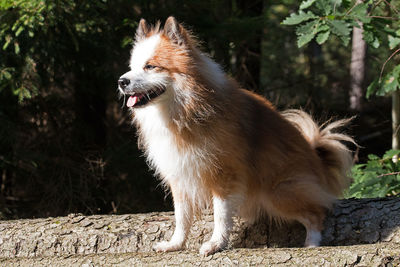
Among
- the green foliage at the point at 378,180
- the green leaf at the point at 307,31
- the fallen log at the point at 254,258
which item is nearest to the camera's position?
the fallen log at the point at 254,258

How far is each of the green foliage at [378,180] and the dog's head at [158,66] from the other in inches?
78.2

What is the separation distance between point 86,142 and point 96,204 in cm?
97

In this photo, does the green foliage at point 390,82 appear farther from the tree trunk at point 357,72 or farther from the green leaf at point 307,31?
the tree trunk at point 357,72

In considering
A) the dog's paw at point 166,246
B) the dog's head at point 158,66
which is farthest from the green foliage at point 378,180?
the dog's head at point 158,66

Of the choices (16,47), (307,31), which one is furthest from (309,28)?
(16,47)

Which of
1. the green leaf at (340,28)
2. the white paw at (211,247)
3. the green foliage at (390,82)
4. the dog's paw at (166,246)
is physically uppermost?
the green leaf at (340,28)

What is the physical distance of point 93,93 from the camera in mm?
7176

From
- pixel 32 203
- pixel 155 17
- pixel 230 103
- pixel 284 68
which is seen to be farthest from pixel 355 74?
pixel 32 203

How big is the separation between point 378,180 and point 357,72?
4145 mm

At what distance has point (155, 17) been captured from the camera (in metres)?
5.93

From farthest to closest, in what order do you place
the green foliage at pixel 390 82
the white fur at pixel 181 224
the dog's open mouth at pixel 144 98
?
the green foliage at pixel 390 82 → the white fur at pixel 181 224 → the dog's open mouth at pixel 144 98

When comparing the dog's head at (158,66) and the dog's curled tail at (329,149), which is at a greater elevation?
the dog's head at (158,66)

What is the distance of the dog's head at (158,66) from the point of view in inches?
133

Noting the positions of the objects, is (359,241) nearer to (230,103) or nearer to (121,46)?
(230,103)
